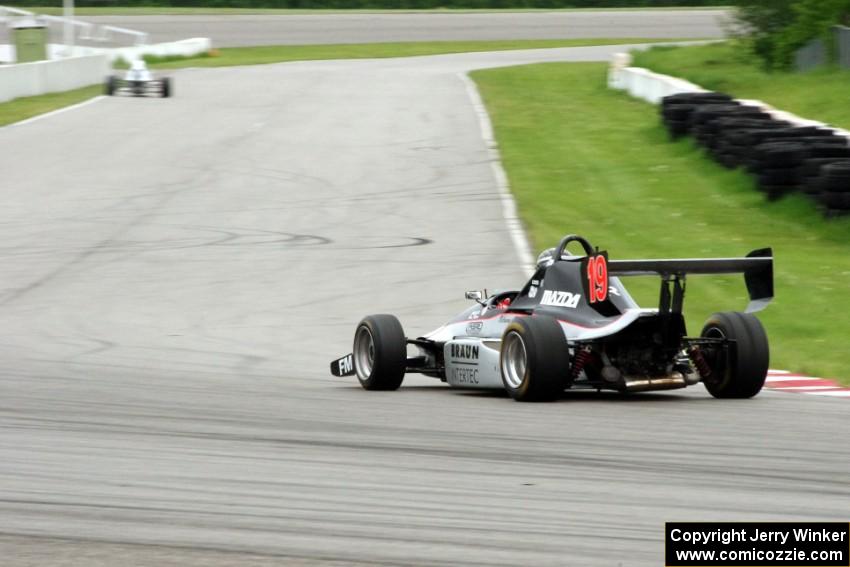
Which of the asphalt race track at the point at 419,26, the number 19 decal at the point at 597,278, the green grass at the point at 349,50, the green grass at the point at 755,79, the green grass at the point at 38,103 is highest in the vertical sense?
the number 19 decal at the point at 597,278

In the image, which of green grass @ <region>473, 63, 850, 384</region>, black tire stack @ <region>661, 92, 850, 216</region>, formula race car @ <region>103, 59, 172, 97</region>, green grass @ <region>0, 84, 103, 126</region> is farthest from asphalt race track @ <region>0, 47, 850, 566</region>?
formula race car @ <region>103, 59, 172, 97</region>

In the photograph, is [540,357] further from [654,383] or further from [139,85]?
[139,85]

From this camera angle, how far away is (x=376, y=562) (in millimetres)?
5309

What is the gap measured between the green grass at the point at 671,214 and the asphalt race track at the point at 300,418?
1.37m

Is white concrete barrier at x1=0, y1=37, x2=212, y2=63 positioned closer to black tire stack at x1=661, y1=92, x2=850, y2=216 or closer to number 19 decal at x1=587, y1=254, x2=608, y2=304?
black tire stack at x1=661, y1=92, x2=850, y2=216

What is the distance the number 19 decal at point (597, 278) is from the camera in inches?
354

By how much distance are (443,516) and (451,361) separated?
4169 millimetres

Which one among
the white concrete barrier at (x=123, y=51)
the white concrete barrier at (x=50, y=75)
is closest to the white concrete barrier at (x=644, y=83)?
the white concrete barrier at (x=50, y=75)

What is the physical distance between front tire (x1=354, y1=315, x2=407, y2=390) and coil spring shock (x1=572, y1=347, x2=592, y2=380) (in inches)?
60.7

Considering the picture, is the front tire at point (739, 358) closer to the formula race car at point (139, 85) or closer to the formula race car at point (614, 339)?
the formula race car at point (614, 339)

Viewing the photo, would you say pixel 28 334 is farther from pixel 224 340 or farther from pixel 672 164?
pixel 672 164

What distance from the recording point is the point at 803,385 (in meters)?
10.7

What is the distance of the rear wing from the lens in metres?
9.02

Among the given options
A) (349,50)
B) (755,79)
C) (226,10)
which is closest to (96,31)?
(349,50)
